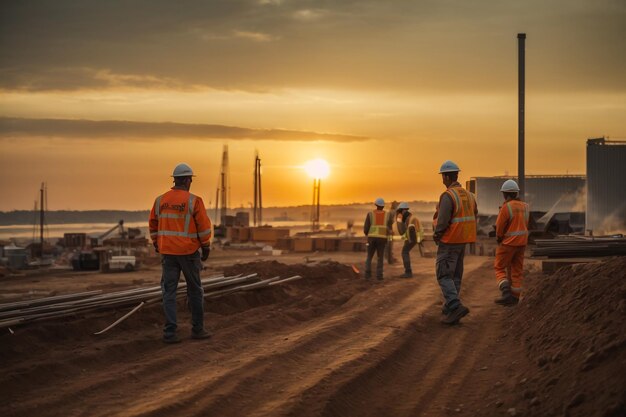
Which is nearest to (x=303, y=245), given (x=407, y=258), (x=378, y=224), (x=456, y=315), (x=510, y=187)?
(x=407, y=258)

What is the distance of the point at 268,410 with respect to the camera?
6.66 m

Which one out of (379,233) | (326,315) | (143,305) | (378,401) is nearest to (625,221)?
(379,233)

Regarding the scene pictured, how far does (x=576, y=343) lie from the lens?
7500 millimetres

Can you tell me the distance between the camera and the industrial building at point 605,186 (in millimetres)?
33719

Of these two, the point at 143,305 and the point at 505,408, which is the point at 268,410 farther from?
the point at 143,305

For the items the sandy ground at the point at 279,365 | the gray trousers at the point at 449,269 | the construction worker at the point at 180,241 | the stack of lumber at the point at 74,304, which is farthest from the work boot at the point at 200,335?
the gray trousers at the point at 449,269

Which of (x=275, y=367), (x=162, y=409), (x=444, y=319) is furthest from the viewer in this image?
(x=444, y=319)

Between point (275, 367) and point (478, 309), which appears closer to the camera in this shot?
point (275, 367)

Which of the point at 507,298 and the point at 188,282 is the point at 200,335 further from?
the point at 507,298

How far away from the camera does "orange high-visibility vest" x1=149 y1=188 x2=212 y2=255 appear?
32.6 feet

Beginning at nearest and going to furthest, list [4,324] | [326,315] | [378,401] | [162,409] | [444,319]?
[162,409] → [378,401] → [4,324] → [444,319] → [326,315]

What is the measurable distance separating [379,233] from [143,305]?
8033 mm

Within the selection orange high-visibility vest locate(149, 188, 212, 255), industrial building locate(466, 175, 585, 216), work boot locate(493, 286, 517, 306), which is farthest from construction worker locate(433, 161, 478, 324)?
industrial building locate(466, 175, 585, 216)

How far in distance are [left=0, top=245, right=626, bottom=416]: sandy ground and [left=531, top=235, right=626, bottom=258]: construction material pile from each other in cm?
139
